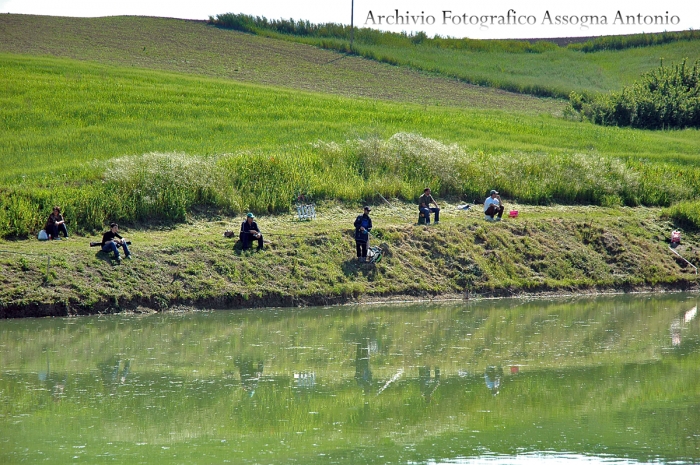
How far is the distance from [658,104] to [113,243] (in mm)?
41597

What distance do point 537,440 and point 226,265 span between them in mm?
15326

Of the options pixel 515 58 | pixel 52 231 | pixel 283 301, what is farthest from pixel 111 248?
pixel 515 58

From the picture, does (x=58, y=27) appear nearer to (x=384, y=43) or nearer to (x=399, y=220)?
(x=384, y=43)

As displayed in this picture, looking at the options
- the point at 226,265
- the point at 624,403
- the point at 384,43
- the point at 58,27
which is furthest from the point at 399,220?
the point at 384,43

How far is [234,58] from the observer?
64000 mm

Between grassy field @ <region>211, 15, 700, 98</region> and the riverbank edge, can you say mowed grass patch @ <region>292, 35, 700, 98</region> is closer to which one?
grassy field @ <region>211, 15, 700, 98</region>

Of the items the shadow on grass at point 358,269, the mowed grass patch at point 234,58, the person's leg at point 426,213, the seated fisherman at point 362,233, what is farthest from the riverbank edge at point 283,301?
the mowed grass patch at point 234,58

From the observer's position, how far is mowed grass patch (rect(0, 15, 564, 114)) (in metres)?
58.1

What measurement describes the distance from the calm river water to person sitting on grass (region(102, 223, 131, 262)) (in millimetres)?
2361

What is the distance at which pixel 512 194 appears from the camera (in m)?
35.8

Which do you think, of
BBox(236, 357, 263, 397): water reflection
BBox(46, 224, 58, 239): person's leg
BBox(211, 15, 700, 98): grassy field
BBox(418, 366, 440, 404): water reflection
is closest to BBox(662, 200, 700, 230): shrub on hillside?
BBox(418, 366, 440, 404): water reflection

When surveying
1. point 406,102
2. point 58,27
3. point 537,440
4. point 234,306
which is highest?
point 58,27

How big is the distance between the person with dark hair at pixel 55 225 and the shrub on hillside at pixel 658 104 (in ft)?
131

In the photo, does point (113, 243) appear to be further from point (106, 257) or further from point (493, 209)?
point (493, 209)
